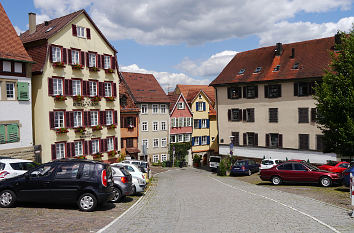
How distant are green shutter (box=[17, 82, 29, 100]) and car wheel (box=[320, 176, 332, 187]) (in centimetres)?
2285

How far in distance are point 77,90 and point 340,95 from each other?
2323cm

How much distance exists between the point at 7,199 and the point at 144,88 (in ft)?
126

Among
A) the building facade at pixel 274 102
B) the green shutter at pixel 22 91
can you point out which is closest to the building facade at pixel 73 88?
the green shutter at pixel 22 91

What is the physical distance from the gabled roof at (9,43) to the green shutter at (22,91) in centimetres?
196

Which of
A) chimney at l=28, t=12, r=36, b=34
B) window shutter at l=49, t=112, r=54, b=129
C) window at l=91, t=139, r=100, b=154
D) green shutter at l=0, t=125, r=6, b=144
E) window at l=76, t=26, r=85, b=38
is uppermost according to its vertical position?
chimney at l=28, t=12, r=36, b=34

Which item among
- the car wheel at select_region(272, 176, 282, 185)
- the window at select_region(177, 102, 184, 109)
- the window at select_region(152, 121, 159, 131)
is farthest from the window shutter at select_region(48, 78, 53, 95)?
the window at select_region(177, 102, 184, 109)

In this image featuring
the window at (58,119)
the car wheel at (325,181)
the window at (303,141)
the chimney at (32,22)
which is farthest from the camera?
the window at (303,141)

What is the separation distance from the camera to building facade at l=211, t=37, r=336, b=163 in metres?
37.8

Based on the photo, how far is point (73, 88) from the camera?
34.5 m

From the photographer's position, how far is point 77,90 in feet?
114

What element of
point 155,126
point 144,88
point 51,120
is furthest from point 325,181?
point 144,88

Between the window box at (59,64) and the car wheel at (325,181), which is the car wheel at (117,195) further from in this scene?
the window box at (59,64)

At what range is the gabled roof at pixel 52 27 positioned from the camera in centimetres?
3262

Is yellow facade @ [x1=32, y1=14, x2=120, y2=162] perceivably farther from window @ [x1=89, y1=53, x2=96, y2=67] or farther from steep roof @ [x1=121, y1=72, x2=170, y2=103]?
steep roof @ [x1=121, y1=72, x2=170, y2=103]
